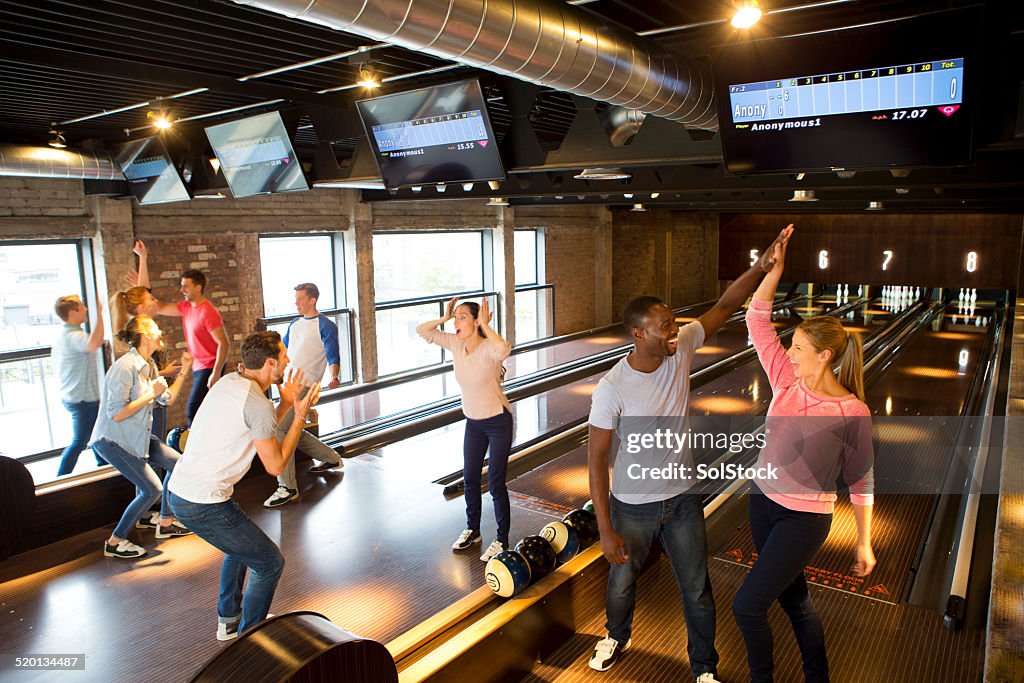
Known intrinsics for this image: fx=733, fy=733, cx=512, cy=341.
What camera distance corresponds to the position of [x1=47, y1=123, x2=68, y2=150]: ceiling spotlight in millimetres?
6175

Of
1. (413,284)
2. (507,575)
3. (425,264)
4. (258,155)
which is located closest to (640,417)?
(507,575)

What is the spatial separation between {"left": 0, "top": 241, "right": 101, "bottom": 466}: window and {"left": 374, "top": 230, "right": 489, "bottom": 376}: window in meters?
4.08

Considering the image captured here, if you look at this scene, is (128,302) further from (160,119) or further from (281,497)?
(160,119)

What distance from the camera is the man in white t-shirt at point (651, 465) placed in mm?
2572

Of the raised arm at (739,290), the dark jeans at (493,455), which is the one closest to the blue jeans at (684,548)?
the raised arm at (739,290)

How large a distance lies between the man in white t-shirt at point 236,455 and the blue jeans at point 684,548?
1.30m

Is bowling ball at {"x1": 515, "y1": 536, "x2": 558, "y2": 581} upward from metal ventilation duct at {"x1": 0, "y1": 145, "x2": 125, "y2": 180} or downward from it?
downward

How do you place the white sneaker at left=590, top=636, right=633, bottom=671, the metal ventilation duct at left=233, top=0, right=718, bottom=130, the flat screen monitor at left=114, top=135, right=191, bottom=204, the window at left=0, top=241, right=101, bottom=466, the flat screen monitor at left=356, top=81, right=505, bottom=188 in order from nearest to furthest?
the metal ventilation duct at left=233, top=0, right=718, bottom=130 → the white sneaker at left=590, top=636, right=633, bottom=671 → the flat screen monitor at left=356, top=81, right=505, bottom=188 → the flat screen monitor at left=114, top=135, right=191, bottom=204 → the window at left=0, top=241, right=101, bottom=466

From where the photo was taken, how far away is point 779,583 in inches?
93.8

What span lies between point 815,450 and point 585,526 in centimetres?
165

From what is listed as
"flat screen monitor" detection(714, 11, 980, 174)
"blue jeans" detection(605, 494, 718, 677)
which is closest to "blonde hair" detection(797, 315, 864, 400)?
"blue jeans" detection(605, 494, 718, 677)

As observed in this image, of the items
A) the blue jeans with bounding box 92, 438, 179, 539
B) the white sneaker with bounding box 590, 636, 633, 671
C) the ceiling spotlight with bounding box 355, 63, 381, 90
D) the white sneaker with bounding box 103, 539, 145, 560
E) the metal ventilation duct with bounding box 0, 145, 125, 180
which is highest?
the ceiling spotlight with bounding box 355, 63, 381, 90

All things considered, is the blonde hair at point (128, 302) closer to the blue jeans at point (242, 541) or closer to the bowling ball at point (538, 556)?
the blue jeans at point (242, 541)

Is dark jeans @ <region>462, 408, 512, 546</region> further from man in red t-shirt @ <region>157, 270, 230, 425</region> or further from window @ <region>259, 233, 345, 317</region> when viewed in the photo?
window @ <region>259, 233, 345, 317</region>
